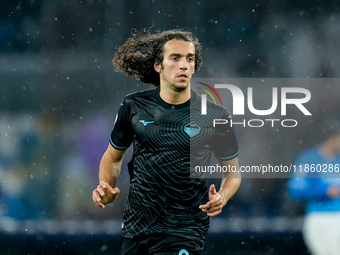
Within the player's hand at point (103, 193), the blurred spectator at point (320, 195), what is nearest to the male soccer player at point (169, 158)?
the player's hand at point (103, 193)

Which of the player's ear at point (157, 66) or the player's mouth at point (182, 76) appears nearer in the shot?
the player's mouth at point (182, 76)

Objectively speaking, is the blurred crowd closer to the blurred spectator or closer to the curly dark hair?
the blurred spectator

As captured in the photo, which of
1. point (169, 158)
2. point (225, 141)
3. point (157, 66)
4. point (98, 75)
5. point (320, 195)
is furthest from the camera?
point (98, 75)

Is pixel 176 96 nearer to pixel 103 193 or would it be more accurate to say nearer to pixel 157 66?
pixel 157 66

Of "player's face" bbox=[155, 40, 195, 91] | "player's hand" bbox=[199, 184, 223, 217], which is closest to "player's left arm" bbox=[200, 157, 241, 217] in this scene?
"player's hand" bbox=[199, 184, 223, 217]

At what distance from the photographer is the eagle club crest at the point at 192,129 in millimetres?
4434

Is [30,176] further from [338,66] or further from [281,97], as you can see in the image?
[338,66]

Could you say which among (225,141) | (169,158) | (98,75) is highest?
(98,75)

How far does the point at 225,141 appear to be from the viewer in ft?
15.0

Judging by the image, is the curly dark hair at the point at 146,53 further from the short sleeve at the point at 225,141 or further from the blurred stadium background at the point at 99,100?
the blurred stadium background at the point at 99,100

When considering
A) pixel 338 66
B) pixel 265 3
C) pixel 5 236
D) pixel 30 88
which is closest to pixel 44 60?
pixel 30 88

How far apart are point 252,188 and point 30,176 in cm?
292

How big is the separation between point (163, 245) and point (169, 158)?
582 millimetres

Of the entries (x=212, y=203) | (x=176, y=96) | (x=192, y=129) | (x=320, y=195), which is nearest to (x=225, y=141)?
(x=192, y=129)
